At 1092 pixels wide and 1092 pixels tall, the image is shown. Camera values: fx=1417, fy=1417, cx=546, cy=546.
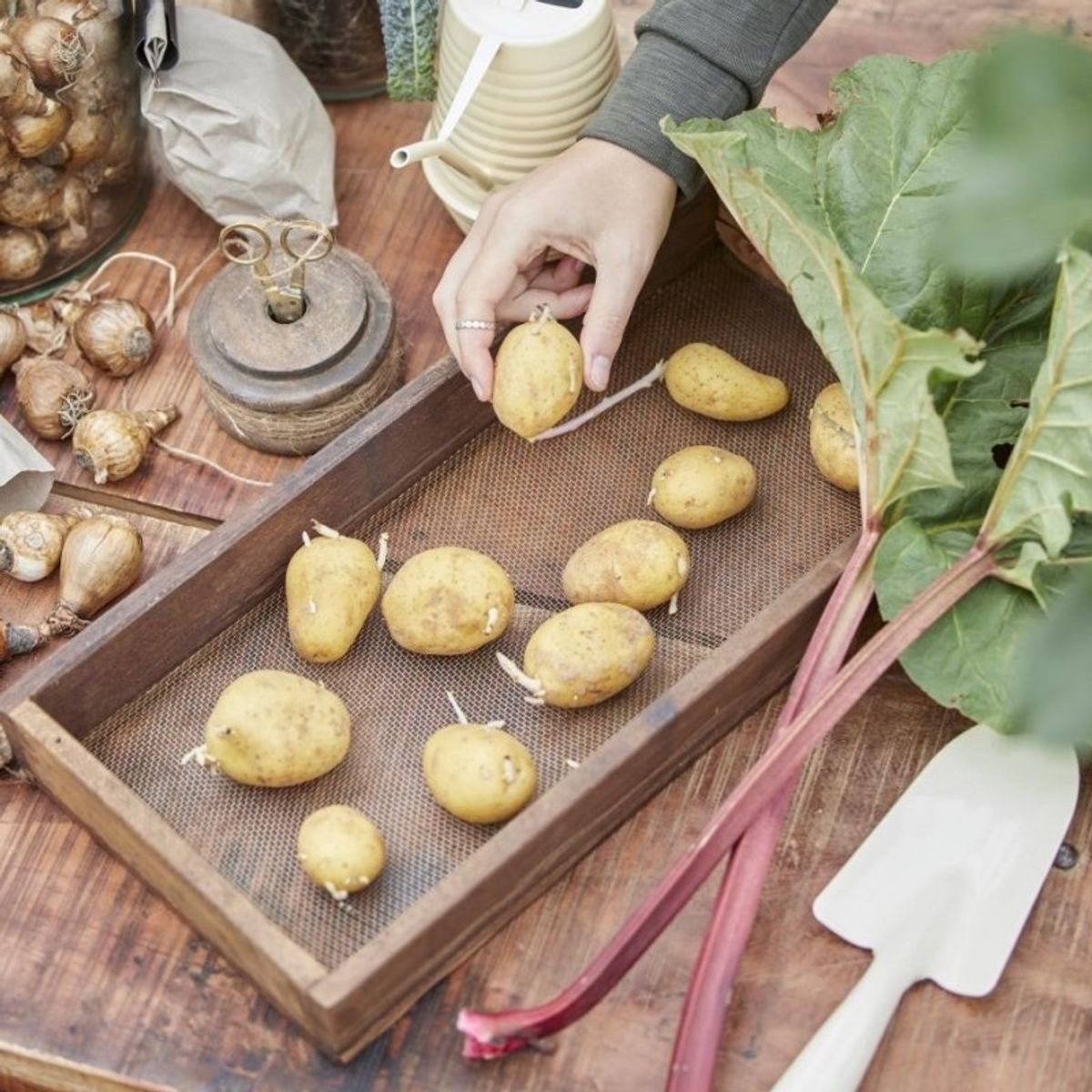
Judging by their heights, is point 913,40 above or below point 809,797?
above

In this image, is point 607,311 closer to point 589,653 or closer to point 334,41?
point 589,653

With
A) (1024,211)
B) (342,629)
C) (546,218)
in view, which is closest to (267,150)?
(546,218)

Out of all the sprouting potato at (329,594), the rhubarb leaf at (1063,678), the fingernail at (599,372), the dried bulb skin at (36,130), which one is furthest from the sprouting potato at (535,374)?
the rhubarb leaf at (1063,678)

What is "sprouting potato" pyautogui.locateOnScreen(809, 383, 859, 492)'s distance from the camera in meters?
0.80

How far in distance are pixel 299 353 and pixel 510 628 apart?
21cm

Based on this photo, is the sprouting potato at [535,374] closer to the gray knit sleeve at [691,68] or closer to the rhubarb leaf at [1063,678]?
the gray knit sleeve at [691,68]

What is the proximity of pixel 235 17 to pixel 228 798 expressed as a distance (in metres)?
0.62

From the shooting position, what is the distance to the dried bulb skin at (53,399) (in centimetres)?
90

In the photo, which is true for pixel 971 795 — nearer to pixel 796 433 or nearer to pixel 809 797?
pixel 809 797

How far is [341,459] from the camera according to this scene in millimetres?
782

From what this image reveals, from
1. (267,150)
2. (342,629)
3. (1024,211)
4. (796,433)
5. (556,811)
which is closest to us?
(1024,211)

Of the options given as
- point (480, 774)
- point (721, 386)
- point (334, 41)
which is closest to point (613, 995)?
point (480, 774)

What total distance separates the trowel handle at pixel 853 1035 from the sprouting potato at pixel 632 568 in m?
0.22

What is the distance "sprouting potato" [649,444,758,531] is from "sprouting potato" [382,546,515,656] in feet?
0.36
